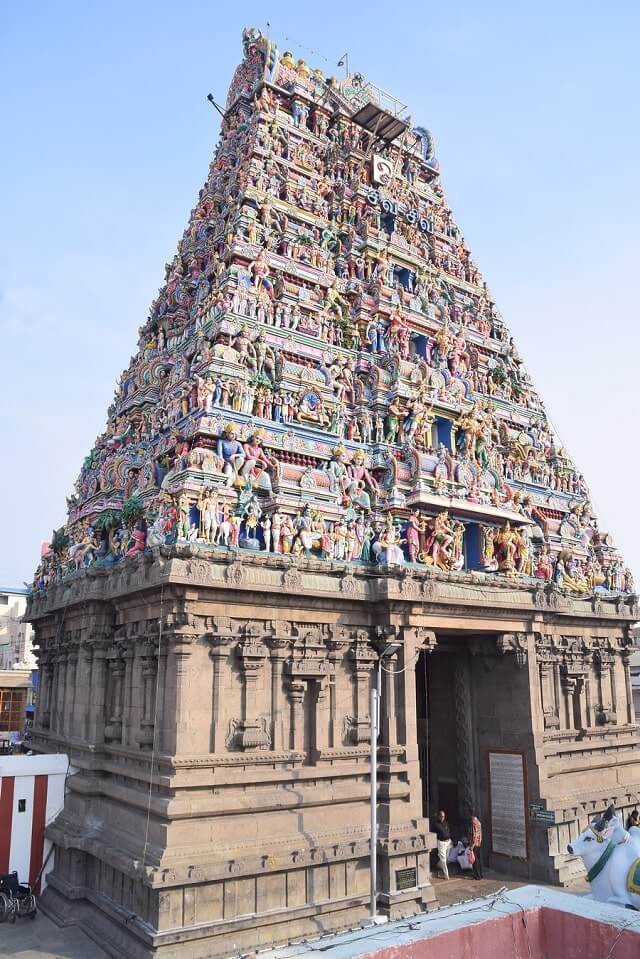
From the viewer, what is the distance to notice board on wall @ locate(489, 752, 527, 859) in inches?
926

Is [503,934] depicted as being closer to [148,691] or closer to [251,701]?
[251,701]

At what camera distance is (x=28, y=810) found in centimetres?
2131

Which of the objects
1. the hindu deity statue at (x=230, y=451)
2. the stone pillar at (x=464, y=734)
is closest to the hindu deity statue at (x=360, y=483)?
the hindu deity statue at (x=230, y=451)

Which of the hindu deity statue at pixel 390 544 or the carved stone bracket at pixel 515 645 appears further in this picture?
the carved stone bracket at pixel 515 645

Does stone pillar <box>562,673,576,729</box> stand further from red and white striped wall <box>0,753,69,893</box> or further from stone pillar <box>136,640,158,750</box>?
red and white striped wall <box>0,753,69,893</box>

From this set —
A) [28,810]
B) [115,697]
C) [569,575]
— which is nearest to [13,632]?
[28,810]

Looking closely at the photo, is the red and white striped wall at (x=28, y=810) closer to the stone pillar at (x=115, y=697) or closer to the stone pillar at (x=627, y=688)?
the stone pillar at (x=115, y=697)

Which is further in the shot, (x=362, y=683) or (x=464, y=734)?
(x=464, y=734)

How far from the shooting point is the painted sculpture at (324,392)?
69.8 ft

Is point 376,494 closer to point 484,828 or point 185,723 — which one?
point 185,723

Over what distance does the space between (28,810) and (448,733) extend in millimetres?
14192

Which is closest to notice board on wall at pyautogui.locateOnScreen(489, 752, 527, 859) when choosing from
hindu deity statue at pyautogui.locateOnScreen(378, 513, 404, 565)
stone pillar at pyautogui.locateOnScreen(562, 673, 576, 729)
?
stone pillar at pyautogui.locateOnScreen(562, 673, 576, 729)

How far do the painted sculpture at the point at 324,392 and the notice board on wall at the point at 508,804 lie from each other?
5993mm

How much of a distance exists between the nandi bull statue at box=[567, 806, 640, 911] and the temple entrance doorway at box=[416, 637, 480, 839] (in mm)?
11238
